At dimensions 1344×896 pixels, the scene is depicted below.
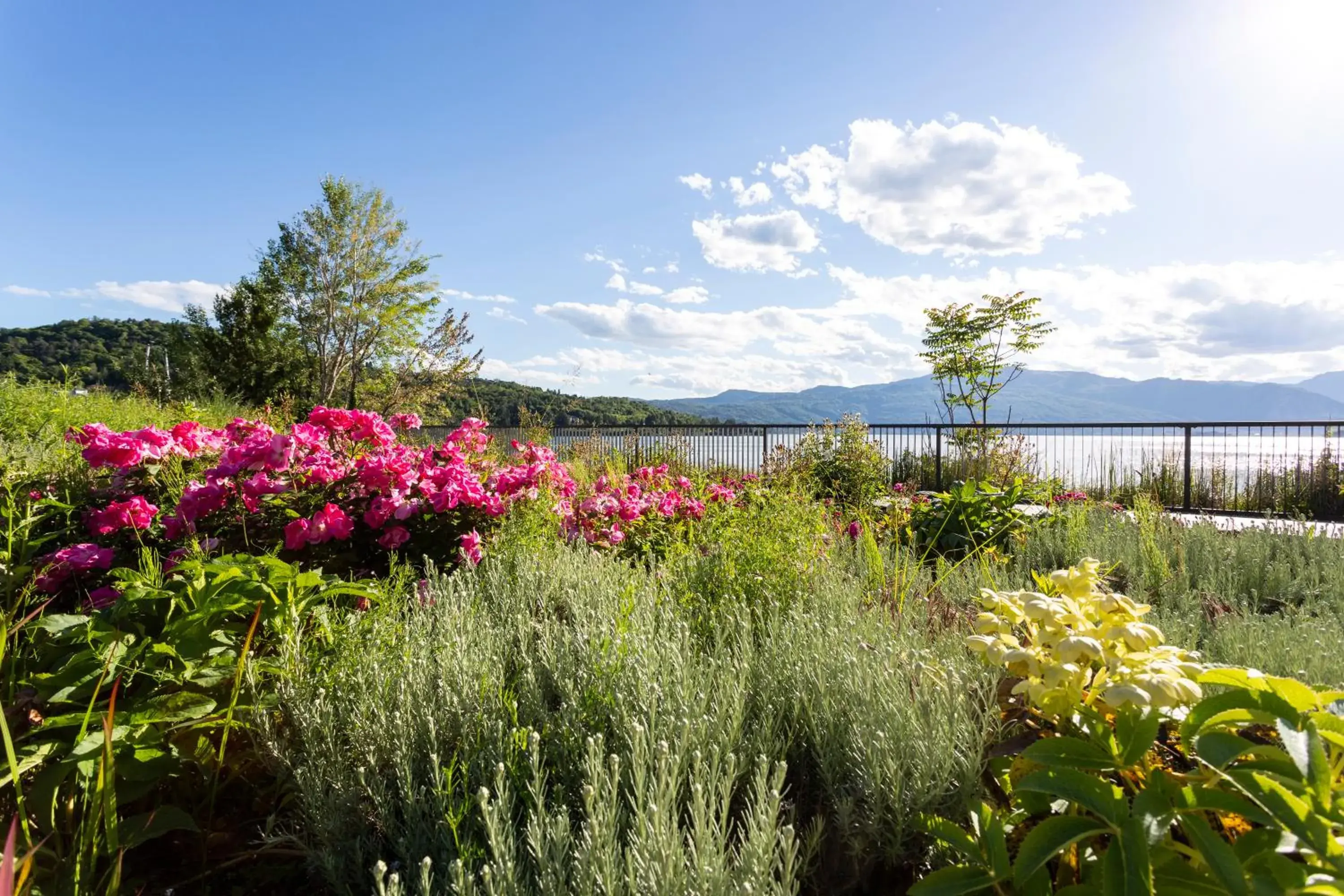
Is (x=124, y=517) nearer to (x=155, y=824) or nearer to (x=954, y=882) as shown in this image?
(x=155, y=824)

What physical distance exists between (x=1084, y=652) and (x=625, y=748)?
0.94 meters

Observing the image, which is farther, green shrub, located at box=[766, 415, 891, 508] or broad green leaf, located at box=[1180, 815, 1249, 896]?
green shrub, located at box=[766, 415, 891, 508]

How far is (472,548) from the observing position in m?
3.05

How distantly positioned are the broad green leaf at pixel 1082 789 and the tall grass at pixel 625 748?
13.9 inches

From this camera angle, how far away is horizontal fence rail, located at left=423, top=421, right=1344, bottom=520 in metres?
9.92

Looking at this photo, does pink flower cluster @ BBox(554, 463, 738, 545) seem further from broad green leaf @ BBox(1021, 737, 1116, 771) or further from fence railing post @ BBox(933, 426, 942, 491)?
fence railing post @ BBox(933, 426, 942, 491)

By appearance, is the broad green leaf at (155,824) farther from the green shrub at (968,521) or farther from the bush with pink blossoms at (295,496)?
the green shrub at (968,521)

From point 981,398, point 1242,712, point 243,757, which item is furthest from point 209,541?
point 981,398

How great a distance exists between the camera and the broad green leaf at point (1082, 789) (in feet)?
2.95

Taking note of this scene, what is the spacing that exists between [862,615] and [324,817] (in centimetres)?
167

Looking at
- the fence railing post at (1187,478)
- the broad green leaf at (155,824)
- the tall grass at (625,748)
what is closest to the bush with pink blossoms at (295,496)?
the tall grass at (625,748)

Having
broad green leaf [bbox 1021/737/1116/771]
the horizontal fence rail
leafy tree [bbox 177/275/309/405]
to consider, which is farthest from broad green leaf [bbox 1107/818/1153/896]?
leafy tree [bbox 177/275/309/405]

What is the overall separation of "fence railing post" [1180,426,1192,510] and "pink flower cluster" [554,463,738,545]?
8.79 metres

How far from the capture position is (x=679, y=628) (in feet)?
6.23
